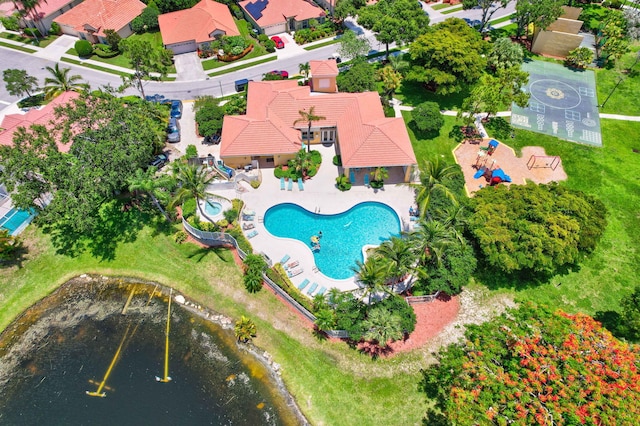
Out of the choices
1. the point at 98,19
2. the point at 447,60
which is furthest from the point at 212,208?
the point at 98,19

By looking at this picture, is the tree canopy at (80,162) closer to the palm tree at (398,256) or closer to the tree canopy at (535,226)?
the palm tree at (398,256)

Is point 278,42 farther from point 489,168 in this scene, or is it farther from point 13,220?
point 13,220

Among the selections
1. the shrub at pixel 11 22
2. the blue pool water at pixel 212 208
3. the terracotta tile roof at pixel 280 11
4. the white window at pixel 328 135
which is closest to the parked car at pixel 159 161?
the blue pool water at pixel 212 208

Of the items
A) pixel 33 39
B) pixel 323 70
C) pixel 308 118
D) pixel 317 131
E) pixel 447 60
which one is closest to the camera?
pixel 308 118

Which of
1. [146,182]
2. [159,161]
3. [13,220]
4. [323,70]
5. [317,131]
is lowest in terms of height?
[13,220]

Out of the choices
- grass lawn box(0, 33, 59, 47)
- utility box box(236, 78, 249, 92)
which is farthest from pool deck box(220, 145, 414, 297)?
grass lawn box(0, 33, 59, 47)

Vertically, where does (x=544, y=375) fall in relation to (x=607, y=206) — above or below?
above

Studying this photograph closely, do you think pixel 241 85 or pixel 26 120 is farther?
pixel 241 85
